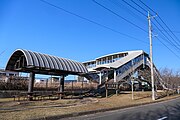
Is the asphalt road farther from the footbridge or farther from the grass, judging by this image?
the footbridge

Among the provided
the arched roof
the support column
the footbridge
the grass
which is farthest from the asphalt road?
the footbridge

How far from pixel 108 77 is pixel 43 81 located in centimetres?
2129

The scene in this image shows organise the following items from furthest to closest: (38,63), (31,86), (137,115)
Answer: (31,86) → (38,63) → (137,115)

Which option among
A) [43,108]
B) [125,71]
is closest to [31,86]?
[43,108]

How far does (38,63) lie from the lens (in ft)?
62.6

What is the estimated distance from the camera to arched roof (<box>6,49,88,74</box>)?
18828 millimetres

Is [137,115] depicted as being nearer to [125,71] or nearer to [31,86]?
[31,86]

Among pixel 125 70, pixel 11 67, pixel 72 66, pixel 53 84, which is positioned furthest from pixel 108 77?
pixel 11 67

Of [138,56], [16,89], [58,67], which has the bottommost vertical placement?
Answer: [16,89]

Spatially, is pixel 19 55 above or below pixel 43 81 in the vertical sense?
above

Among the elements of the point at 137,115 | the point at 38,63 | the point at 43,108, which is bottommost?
the point at 137,115

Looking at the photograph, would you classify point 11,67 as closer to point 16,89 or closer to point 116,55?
point 16,89

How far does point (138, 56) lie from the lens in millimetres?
50500

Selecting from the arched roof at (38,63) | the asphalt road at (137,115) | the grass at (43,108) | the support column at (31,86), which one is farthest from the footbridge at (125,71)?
the asphalt road at (137,115)
